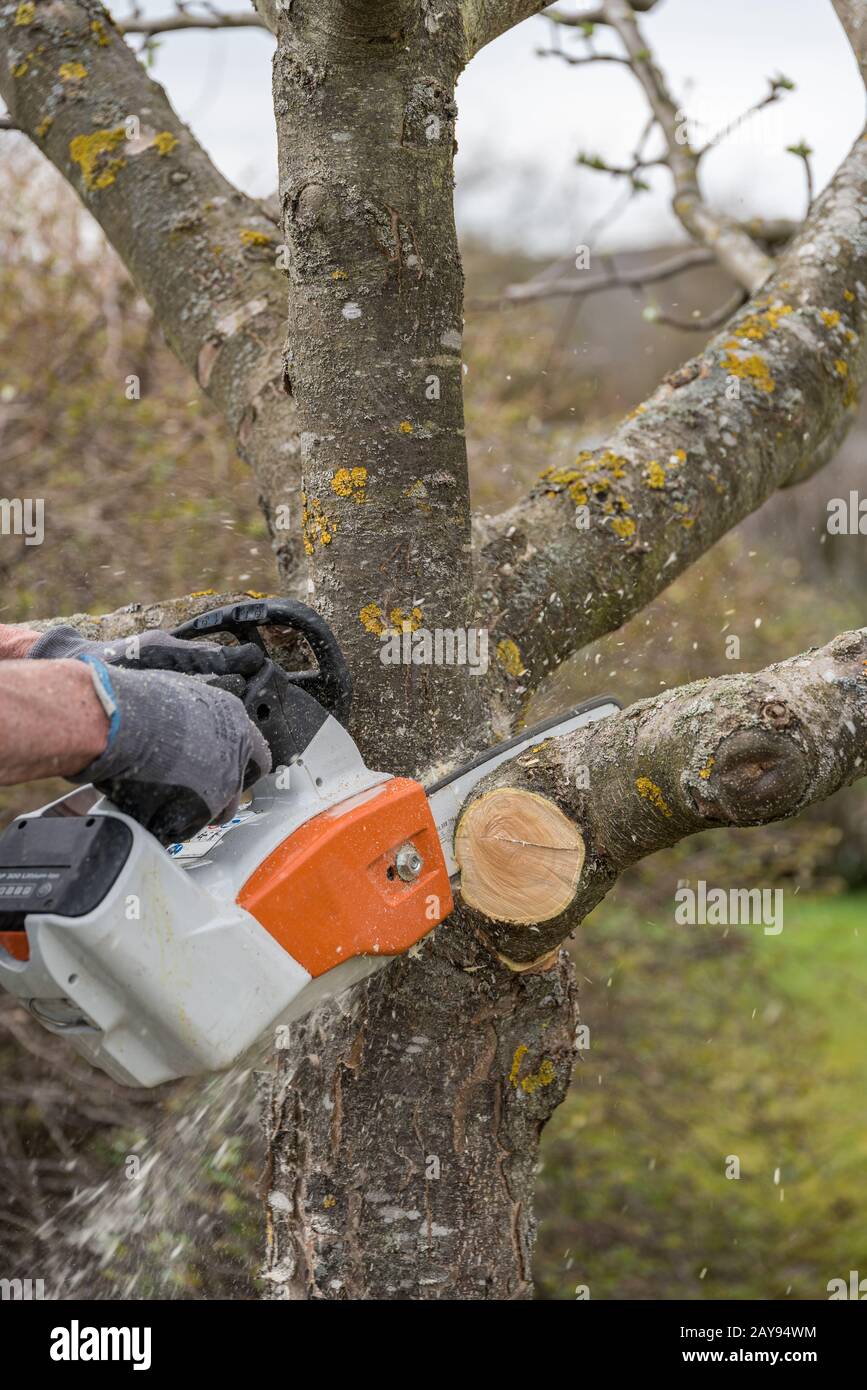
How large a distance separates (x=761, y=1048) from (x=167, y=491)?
144 inches

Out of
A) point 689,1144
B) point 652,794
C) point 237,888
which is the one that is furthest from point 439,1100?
point 689,1144

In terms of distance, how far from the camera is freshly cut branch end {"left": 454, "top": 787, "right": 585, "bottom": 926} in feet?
5.22

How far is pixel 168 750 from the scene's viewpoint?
1.34 metres

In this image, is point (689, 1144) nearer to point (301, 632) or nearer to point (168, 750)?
point (301, 632)

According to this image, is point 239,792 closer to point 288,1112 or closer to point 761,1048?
point 288,1112

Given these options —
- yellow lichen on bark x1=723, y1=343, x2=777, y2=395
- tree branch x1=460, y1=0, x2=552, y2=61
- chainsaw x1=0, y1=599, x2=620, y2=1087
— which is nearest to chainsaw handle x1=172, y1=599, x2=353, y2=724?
chainsaw x1=0, y1=599, x2=620, y2=1087

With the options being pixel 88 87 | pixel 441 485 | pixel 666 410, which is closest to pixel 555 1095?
pixel 441 485

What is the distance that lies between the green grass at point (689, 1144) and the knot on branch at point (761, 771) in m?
3.31

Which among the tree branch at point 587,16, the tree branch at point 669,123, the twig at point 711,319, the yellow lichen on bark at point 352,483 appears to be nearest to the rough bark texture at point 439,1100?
the yellow lichen on bark at point 352,483

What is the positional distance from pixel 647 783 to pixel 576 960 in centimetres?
351

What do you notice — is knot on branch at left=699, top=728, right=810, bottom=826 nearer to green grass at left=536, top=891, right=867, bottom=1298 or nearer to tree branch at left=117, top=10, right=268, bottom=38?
tree branch at left=117, top=10, right=268, bottom=38

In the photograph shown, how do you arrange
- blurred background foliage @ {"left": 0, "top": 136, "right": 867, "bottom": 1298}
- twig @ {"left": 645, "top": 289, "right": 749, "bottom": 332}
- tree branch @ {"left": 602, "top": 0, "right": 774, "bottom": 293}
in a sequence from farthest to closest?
blurred background foliage @ {"left": 0, "top": 136, "right": 867, "bottom": 1298}
tree branch @ {"left": 602, "top": 0, "right": 774, "bottom": 293}
twig @ {"left": 645, "top": 289, "right": 749, "bottom": 332}

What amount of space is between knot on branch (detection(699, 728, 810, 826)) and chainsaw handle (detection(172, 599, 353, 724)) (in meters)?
0.52

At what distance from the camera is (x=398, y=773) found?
1726 mm
